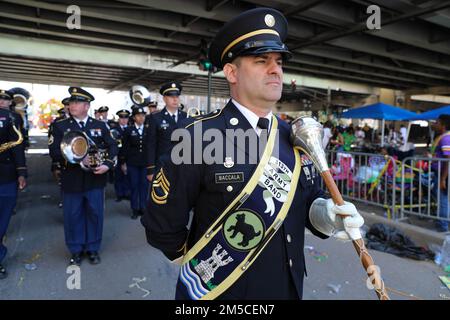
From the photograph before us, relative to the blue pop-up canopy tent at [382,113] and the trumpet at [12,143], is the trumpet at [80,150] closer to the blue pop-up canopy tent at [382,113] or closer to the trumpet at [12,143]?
the trumpet at [12,143]

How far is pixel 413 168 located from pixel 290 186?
18.8 feet

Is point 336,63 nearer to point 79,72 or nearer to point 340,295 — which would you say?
point 79,72

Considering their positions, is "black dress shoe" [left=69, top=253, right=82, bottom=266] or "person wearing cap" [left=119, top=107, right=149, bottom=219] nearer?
"black dress shoe" [left=69, top=253, right=82, bottom=266]

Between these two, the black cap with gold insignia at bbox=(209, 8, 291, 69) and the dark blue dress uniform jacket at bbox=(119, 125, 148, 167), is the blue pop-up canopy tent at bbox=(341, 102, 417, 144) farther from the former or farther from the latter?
the black cap with gold insignia at bbox=(209, 8, 291, 69)

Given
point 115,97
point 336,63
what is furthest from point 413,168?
point 115,97

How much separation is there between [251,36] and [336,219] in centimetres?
87

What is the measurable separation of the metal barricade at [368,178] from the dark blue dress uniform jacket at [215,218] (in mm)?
5065

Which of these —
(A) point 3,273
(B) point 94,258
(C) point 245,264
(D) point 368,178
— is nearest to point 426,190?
(D) point 368,178

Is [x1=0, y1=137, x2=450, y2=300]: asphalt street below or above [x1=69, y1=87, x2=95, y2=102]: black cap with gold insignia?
below

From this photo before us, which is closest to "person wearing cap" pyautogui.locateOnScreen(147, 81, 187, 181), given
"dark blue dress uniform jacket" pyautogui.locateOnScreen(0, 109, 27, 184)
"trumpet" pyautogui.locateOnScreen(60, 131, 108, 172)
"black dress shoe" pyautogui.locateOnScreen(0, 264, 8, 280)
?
"trumpet" pyautogui.locateOnScreen(60, 131, 108, 172)

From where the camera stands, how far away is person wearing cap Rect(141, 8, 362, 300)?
1.54m

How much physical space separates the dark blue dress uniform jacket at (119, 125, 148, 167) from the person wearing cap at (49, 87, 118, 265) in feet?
6.41

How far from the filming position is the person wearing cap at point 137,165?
258 inches

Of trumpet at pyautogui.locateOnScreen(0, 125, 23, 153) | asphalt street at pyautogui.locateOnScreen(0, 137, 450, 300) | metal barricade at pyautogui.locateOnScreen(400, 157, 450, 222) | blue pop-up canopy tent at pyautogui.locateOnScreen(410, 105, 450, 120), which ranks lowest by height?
asphalt street at pyautogui.locateOnScreen(0, 137, 450, 300)
